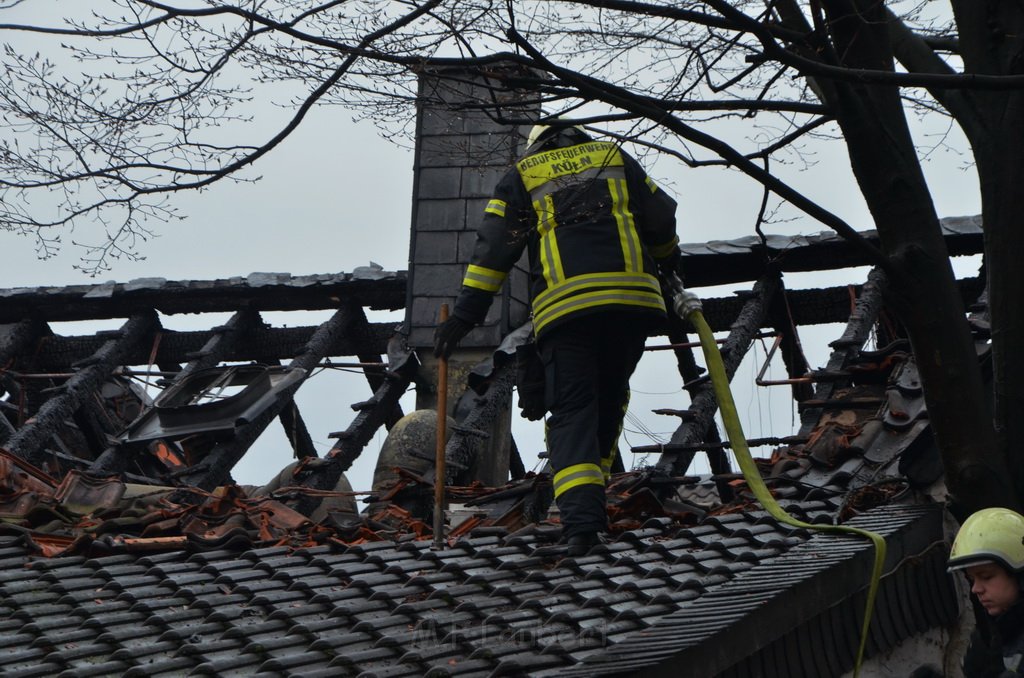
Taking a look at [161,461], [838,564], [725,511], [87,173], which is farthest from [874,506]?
[161,461]

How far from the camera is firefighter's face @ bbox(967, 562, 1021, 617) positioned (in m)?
5.06

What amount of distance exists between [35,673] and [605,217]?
356cm

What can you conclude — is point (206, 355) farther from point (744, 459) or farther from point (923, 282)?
point (923, 282)

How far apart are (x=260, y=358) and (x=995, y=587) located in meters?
9.62

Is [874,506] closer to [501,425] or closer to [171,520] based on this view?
[171,520]

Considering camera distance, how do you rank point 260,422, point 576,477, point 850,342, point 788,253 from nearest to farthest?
point 576,477, point 850,342, point 260,422, point 788,253

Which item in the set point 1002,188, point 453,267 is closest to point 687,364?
point 453,267

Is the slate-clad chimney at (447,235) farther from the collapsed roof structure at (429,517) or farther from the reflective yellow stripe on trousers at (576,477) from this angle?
the reflective yellow stripe on trousers at (576,477)

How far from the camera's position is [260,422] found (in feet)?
38.5

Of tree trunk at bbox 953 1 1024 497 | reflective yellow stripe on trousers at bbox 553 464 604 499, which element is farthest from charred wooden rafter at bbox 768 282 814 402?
tree trunk at bbox 953 1 1024 497

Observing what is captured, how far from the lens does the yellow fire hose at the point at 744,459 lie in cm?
625

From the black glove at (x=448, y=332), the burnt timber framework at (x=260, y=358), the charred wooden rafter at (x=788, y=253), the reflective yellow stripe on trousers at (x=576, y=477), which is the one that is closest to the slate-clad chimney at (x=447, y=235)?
the burnt timber framework at (x=260, y=358)

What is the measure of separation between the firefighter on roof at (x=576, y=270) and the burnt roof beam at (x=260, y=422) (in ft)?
10.9

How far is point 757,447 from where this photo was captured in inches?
378
